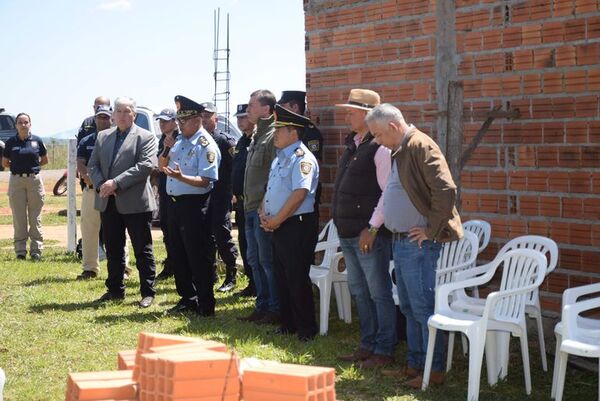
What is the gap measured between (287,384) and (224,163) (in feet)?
19.4

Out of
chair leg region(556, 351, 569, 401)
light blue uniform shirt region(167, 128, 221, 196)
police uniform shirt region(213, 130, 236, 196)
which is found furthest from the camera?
police uniform shirt region(213, 130, 236, 196)

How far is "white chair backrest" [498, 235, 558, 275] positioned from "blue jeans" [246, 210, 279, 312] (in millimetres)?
2293

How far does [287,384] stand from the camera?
4.75 meters

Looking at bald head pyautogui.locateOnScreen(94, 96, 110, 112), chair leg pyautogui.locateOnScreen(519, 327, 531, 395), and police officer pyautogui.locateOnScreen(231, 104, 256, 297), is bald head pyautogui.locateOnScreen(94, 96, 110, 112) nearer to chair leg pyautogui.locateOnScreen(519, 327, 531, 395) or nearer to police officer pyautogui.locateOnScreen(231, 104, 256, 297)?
police officer pyautogui.locateOnScreen(231, 104, 256, 297)

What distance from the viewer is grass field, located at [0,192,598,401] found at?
22.2 ft

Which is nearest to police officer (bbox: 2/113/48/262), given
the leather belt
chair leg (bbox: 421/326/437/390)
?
the leather belt

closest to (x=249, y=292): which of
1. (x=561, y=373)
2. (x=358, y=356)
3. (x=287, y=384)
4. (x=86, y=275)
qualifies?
(x=86, y=275)

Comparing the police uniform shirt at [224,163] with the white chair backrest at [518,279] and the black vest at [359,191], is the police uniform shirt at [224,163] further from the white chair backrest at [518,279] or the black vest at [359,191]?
the white chair backrest at [518,279]

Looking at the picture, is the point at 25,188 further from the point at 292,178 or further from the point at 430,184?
the point at 430,184

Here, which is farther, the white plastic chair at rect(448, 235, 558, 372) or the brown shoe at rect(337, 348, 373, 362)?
the brown shoe at rect(337, 348, 373, 362)

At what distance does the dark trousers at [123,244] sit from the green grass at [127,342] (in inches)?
11.0

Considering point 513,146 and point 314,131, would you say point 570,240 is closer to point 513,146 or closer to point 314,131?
point 513,146

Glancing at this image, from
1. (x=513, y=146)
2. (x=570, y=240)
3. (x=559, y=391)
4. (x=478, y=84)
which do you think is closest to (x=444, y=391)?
(x=559, y=391)

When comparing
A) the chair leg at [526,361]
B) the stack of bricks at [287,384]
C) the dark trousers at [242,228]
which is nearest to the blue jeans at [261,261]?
the dark trousers at [242,228]
